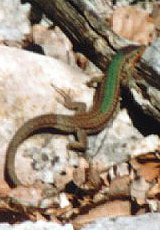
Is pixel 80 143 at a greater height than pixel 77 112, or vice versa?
pixel 77 112

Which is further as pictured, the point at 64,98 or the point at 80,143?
the point at 64,98

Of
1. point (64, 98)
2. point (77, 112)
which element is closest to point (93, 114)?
point (77, 112)

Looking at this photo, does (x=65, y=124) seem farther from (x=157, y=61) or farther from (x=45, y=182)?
(x=157, y=61)

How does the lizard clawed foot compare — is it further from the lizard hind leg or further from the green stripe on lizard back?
the green stripe on lizard back

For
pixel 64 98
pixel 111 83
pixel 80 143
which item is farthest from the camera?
pixel 111 83

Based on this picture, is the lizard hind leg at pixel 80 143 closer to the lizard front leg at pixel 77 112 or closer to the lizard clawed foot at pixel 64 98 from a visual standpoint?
the lizard front leg at pixel 77 112

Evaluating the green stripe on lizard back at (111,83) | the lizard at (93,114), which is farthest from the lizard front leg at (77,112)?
the green stripe on lizard back at (111,83)

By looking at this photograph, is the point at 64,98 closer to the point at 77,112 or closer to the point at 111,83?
the point at 77,112
